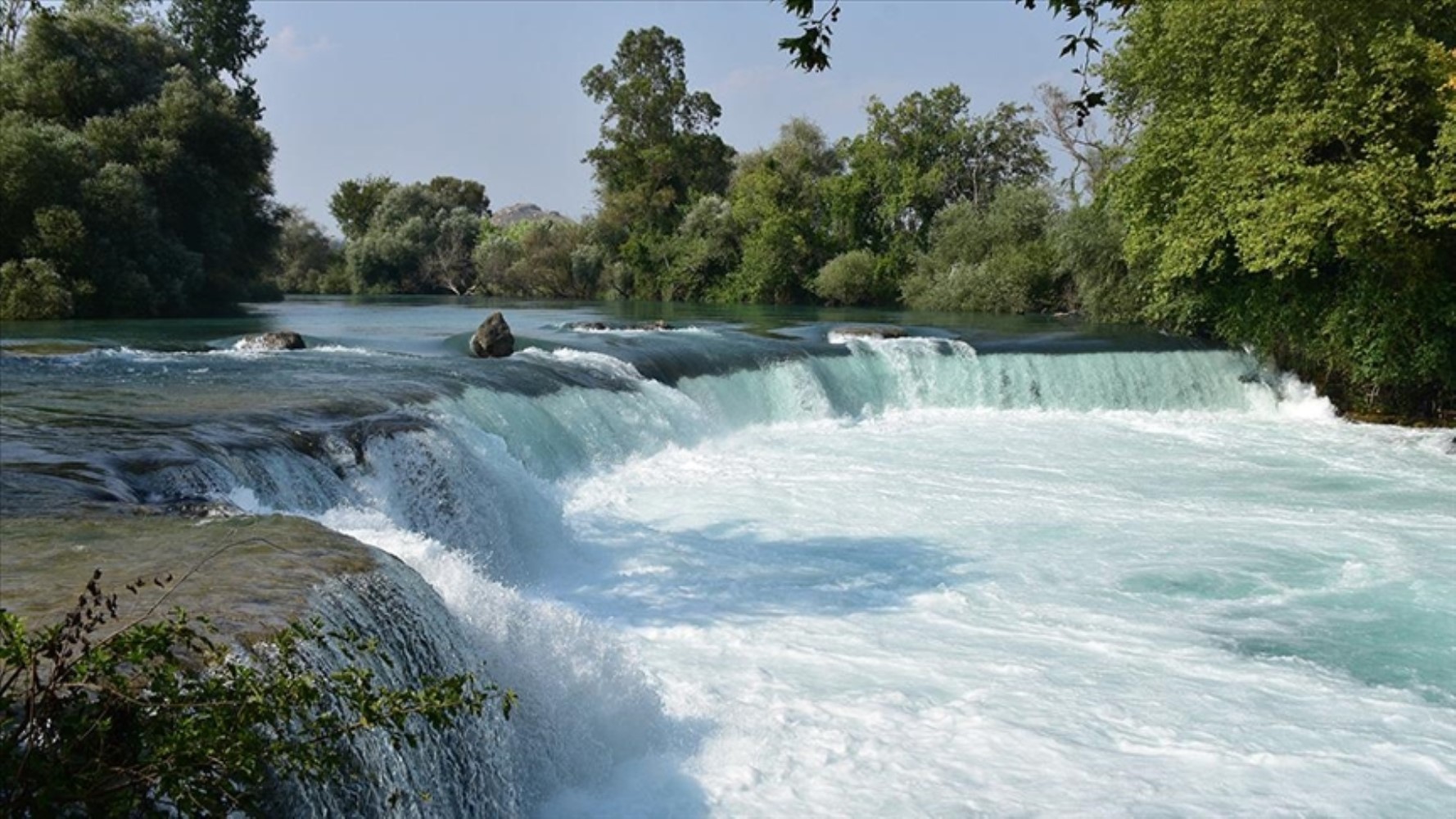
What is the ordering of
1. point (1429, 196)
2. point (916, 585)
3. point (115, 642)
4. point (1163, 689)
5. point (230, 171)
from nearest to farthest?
point (115, 642) → point (1163, 689) → point (916, 585) → point (1429, 196) → point (230, 171)

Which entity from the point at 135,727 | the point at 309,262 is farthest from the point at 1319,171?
the point at 309,262

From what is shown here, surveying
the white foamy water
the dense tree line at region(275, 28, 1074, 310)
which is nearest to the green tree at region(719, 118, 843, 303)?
the dense tree line at region(275, 28, 1074, 310)

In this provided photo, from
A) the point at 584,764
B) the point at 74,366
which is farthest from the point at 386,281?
the point at 584,764

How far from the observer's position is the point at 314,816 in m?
3.30

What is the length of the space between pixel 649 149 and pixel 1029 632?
46928 millimetres

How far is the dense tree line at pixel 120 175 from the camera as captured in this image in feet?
71.3

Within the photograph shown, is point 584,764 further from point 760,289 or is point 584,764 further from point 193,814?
point 760,289

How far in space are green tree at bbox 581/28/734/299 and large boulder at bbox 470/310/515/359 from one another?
32.6m

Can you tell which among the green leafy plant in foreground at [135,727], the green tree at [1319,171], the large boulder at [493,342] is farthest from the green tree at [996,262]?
the green leafy plant in foreground at [135,727]

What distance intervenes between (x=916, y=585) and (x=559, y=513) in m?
3.33

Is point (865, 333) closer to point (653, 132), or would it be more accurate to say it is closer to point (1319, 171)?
point (1319, 171)

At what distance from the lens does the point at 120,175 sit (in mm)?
23172

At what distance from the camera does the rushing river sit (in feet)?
17.2

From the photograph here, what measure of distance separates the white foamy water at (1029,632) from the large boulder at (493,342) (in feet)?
12.4
